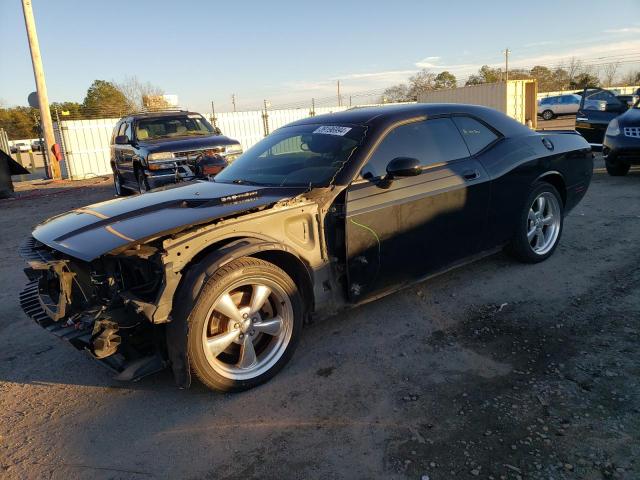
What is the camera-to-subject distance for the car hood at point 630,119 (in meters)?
8.51

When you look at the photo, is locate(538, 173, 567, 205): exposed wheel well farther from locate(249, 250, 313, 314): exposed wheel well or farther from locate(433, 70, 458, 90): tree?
locate(433, 70, 458, 90): tree

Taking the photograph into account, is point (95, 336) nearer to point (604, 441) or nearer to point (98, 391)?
point (98, 391)

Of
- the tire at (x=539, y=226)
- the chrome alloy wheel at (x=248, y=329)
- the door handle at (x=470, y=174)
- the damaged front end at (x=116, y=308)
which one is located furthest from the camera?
the tire at (x=539, y=226)

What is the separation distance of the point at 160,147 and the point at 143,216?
21.5 feet

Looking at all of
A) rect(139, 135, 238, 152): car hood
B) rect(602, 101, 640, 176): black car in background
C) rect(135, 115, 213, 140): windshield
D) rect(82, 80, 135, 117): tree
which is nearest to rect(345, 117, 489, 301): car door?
rect(602, 101, 640, 176): black car in background

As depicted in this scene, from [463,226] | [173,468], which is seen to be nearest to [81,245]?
[173,468]

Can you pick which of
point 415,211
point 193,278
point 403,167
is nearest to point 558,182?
point 415,211

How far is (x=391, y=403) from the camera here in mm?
2836

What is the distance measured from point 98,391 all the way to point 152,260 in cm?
110

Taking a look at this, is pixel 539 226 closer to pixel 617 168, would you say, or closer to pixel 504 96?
pixel 617 168

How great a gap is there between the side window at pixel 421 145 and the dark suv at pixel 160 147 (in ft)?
16.7

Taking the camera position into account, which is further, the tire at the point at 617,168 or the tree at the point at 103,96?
the tree at the point at 103,96

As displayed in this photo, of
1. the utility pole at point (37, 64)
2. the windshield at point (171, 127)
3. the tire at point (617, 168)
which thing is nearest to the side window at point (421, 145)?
the tire at point (617, 168)

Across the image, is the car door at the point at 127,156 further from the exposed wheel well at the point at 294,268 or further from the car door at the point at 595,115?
the car door at the point at 595,115
